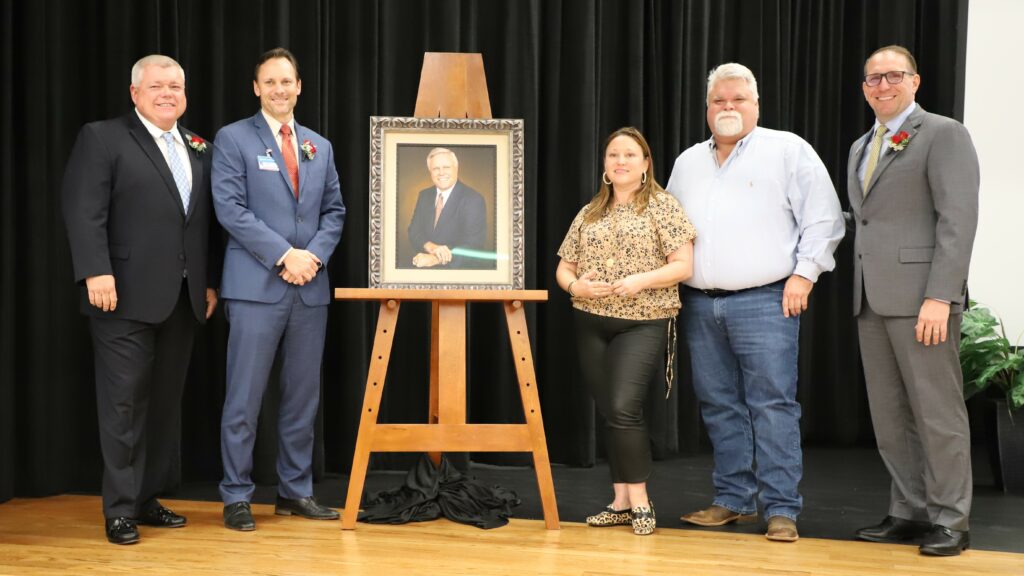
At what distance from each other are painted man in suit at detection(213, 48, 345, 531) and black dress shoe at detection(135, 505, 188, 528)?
0.17 m

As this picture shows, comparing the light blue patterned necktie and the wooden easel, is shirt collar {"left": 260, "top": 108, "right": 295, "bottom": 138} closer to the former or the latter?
the light blue patterned necktie

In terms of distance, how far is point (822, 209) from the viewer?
3.29m

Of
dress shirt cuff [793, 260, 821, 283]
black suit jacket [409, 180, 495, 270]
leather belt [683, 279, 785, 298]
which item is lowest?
leather belt [683, 279, 785, 298]

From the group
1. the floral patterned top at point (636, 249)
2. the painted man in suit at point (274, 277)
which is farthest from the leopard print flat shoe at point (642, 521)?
the painted man in suit at point (274, 277)

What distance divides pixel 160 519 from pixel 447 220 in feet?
4.78

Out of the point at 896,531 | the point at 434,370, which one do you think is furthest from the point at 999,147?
the point at 434,370

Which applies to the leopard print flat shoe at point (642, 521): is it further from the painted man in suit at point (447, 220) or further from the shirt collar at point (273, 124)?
the shirt collar at point (273, 124)

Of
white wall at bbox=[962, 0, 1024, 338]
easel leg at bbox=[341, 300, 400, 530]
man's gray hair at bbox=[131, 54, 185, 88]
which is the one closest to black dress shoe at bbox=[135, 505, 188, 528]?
easel leg at bbox=[341, 300, 400, 530]

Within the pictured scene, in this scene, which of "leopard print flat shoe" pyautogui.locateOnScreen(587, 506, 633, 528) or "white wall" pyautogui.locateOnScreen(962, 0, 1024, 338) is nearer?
"leopard print flat shoe" pyautogui.locateOnScreen(587, 506, 633, 528)

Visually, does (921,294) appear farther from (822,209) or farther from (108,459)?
(108,459)

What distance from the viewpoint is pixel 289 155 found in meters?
3.60

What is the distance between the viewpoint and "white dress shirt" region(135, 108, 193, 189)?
345cm

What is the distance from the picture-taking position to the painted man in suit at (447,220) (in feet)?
11.5

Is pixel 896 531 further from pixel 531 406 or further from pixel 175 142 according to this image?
pixel 175 142
